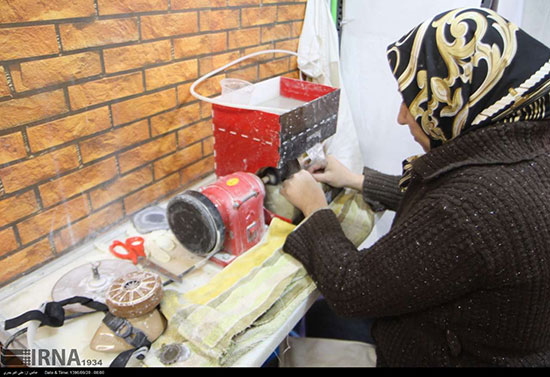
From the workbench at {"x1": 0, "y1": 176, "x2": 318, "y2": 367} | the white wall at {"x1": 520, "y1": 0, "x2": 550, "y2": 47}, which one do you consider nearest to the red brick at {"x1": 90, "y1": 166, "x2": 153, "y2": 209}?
the workbench at {"x1": 0, "y1": 176, "x2": 318, "y2": 367}

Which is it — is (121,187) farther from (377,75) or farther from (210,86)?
(377,75)

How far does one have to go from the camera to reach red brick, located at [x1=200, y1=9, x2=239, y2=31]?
1321 millimetres

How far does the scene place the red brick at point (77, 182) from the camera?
41.1 inches

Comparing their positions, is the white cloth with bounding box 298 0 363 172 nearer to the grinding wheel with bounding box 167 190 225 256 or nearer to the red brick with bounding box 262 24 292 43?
the red brick with bounding box 262 24 292 43

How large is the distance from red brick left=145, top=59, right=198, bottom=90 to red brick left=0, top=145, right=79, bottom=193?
1.03ft

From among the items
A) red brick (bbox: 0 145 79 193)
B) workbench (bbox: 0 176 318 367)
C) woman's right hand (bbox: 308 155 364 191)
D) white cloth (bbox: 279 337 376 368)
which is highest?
red brick (bbox: 0 145 79 193)

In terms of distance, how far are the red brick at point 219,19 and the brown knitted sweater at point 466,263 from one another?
843 mm

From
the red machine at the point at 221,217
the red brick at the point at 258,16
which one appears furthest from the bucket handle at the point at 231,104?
the red machine at the point at 221,217

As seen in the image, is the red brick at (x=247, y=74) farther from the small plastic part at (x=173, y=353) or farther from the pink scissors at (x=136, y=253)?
the small plastic part at (x=173, y=353)

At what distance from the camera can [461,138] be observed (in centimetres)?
87

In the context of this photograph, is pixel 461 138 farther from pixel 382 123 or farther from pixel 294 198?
pixel 382 123

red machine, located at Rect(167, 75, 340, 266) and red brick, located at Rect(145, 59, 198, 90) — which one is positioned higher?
red brick, located at Rect(145, 59, 198, 90)

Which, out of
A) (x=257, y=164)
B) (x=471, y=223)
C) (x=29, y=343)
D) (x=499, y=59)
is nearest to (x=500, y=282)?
(x=471, y=223)

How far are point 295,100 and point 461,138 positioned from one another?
815 mm
